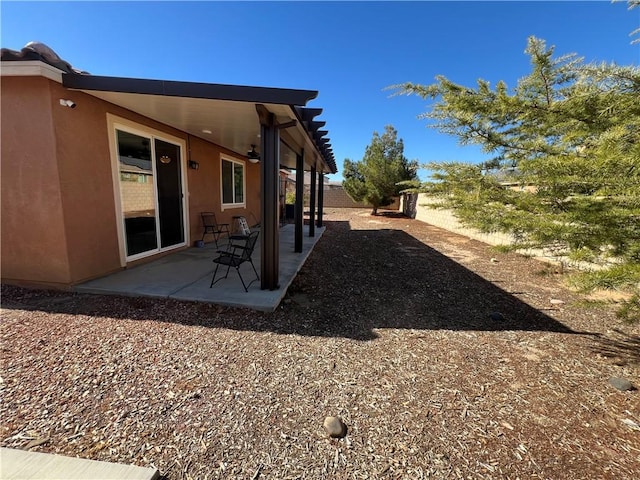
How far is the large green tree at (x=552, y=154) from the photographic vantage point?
4.48ft

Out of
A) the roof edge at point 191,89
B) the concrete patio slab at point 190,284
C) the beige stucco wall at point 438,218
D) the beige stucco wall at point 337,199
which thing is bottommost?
the concrete patio slab at point 190,284

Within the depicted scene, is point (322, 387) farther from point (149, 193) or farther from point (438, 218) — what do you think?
point (438, 218)

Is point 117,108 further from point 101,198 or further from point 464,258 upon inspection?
point 464,258

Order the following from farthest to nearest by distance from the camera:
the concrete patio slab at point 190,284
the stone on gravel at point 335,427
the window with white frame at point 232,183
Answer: the window with white frame at point 232,183 → the concrete patio slab at point 190,284 → the stone on gravel at point 335,427

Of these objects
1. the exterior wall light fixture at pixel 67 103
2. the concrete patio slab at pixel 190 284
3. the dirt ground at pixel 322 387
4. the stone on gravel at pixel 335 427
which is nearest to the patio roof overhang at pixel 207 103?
the exterior wall light fixture at pixel 67 103

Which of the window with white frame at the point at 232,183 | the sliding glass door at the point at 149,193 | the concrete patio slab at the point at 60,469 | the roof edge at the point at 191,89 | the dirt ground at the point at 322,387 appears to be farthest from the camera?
the window with white frame at the point at 232,183

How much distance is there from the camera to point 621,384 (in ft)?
7.24

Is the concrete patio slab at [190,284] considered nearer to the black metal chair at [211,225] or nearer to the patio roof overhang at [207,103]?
the black metal chair at [211,225]

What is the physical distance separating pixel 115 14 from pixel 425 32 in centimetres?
659

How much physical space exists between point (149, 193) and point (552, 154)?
5.66 meters

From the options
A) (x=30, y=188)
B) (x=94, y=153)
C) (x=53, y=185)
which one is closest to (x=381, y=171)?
(x=94, y=153)

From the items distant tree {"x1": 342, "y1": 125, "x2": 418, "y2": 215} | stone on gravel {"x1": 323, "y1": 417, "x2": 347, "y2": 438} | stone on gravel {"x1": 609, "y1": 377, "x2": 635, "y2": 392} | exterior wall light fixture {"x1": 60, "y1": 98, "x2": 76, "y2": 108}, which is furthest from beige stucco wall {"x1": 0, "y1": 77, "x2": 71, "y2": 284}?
distant tree {"x1": 342, "y1": 125, "x2": 418, "y2": 215}

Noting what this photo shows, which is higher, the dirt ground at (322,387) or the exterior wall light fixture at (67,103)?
the exterior wall light fixture at (67,103)

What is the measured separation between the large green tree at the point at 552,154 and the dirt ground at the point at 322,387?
599 mm
